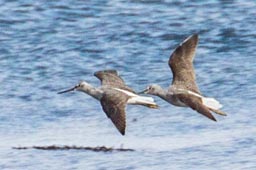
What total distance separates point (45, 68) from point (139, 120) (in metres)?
4.29

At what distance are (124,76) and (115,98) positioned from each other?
721 centimetres

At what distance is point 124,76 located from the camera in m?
22.7

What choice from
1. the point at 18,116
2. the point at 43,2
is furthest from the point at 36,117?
the point at 43,2

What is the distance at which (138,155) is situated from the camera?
17922 millimetres

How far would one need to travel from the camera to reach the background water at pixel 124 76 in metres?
18.0

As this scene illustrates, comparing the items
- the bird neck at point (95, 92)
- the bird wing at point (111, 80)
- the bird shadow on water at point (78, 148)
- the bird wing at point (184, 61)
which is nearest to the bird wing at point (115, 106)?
the bird neck at point (95, 92)

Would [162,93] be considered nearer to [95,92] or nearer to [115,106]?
[95,92]

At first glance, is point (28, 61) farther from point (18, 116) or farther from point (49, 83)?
point (18, 116)

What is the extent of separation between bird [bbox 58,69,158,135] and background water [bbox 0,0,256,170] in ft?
4.83

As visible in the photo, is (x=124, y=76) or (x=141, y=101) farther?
(x=124, y=76)

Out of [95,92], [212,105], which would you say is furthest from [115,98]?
[212,105]

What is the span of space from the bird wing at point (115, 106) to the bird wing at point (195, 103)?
0.64 meters

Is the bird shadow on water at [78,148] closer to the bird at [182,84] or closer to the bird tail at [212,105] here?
the bird at [182,84]

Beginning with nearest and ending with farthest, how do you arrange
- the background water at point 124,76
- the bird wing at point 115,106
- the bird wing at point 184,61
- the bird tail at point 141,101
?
the bird wing at point 115,106, the bird tail at point 141,101, the bird wing at point 184,61, the background water at point 124,76
